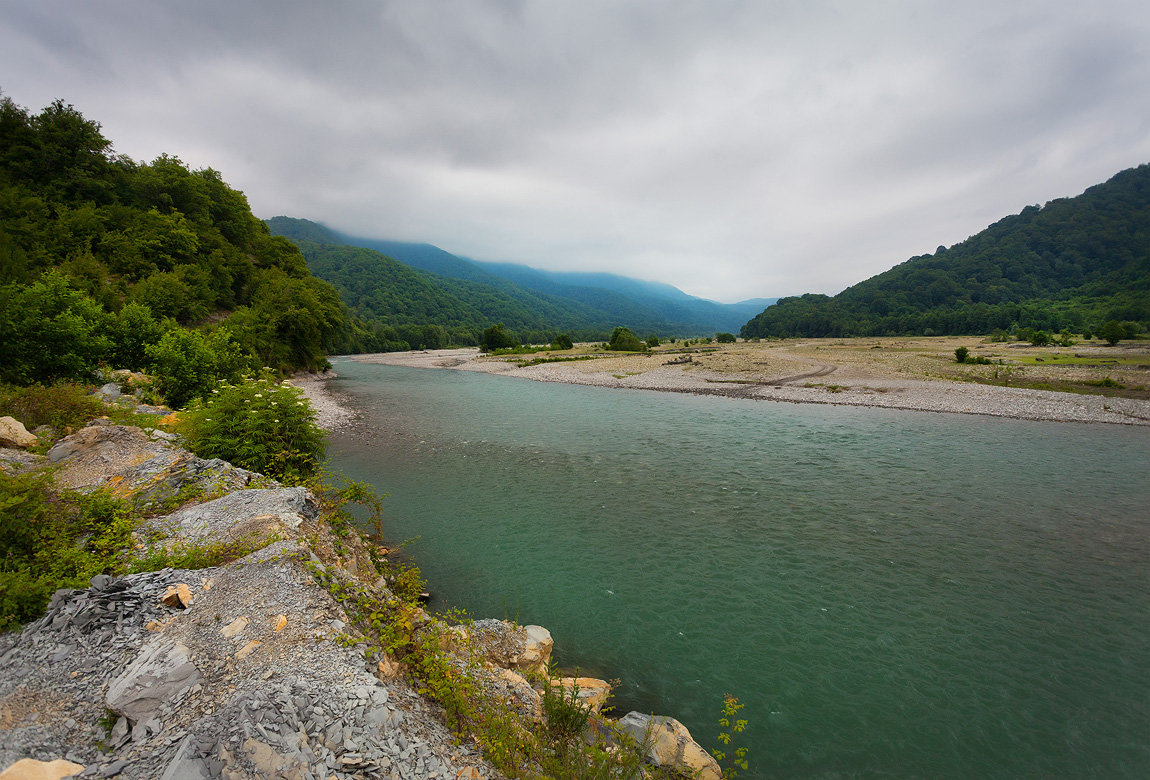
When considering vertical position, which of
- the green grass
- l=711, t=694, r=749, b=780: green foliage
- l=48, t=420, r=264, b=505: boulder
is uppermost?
the green grass

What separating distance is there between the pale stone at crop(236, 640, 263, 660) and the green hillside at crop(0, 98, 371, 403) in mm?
19113

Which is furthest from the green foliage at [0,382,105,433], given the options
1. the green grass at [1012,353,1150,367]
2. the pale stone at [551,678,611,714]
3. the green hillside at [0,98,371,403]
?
the green grass at [1012,353,1150,367]

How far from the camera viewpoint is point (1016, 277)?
148 m

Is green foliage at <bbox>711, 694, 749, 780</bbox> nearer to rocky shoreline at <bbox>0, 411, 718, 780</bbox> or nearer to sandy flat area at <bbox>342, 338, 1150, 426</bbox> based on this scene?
rocky shoreline at <bbox>0, 411, 718, 780</bbox>

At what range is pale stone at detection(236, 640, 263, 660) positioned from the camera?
16.1 ft

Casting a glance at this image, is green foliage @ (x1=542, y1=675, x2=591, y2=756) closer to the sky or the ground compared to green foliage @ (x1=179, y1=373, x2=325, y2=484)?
closer to the ground

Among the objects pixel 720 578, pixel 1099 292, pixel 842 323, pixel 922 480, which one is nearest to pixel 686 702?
pixel 720 578

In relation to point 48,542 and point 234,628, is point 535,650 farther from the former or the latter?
point 48,542

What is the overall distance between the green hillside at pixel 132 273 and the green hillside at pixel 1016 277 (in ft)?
500

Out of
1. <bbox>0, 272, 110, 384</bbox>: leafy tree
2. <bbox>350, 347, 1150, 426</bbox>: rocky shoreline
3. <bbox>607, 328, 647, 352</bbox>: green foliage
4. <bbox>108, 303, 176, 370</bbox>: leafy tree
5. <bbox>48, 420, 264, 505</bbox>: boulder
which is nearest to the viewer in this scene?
<bbox>48, 420, 264, 505</bbox>: boulder

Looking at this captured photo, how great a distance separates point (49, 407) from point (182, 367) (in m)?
7.93

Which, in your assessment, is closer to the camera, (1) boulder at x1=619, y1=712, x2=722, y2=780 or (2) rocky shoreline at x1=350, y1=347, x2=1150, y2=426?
(1) boulder at x1=619, y1=712, x2=722, y2=780

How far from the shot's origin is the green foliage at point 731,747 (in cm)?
590

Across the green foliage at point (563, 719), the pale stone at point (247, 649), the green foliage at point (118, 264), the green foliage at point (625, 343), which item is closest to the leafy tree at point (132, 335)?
the green foliage at point (118, 264)
